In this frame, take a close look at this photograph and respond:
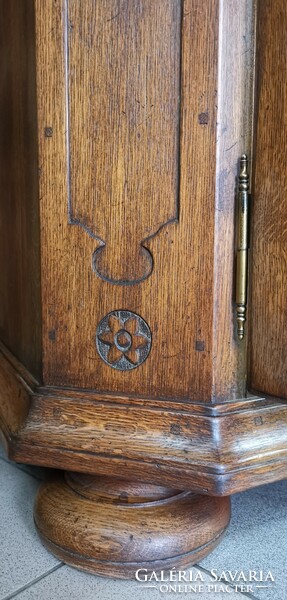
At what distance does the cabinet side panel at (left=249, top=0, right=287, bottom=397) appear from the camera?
27.0 inches

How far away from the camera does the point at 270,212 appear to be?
0.70m

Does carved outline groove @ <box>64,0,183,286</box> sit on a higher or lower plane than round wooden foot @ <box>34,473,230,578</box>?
higher

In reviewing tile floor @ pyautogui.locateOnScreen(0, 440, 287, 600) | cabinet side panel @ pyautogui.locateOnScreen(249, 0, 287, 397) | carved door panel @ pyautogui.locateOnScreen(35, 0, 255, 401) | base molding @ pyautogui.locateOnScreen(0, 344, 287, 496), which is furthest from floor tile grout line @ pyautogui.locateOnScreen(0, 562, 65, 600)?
cabinet side panel @ pyautogui.locateOnScreen(249, 0, 287, 397)

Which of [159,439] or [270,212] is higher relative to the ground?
[270,212]

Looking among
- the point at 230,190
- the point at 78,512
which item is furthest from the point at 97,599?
the point at 230,190

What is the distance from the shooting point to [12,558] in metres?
0.80

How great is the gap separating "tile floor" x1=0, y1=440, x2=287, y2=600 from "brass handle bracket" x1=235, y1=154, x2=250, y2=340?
311 mm

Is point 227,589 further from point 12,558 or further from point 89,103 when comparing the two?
point 89,103

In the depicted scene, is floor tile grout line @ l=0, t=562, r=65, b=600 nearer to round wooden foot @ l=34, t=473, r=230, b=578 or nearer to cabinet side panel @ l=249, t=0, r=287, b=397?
round wooden foot @ l=34, t=473, r=230, b=578

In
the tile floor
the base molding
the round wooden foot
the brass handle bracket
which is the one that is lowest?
the tile floor

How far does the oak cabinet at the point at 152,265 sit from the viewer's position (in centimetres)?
70

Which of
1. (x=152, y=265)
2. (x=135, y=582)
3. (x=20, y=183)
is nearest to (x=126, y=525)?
(x=135, y=582)

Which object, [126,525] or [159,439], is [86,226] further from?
Result: [126,525]

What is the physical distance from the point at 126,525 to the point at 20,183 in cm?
49
